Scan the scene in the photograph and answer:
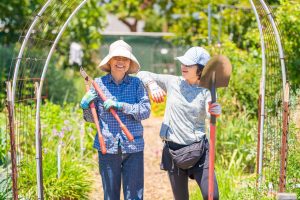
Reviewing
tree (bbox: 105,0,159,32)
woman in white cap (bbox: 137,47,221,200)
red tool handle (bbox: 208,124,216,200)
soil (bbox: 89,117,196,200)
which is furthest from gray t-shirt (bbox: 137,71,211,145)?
tree (bbox: 105,0,159,32)

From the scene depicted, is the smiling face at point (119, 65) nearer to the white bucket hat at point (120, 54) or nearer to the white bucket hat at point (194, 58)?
the white bucket hat at point (120, 54)

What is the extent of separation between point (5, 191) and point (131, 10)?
466 inches

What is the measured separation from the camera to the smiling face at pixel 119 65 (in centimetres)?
438

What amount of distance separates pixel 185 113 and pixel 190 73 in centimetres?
26

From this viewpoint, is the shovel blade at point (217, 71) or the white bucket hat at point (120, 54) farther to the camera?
the white bucket hat at point (120, 54)

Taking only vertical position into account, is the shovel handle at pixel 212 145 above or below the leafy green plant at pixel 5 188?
above

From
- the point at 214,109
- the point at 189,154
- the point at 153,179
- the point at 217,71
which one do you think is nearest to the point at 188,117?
the point at 189,154

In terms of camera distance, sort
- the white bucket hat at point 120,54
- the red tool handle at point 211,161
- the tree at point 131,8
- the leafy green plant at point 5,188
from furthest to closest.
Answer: the tree at point 131,8, the leafy green plant at point 5,188, the white bucket hat at point 120,54, the red tool handle at point 211,161

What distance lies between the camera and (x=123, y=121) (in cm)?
436

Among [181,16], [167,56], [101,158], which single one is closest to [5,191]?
[101,158]

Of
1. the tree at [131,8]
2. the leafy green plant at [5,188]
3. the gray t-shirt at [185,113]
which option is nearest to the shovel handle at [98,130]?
the gray t-shirt at [185,113]

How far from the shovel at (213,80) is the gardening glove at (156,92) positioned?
365 mm

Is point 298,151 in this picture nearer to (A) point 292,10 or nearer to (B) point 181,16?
(A) point 292,10

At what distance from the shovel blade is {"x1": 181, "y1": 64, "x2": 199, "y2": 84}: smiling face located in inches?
12.6
